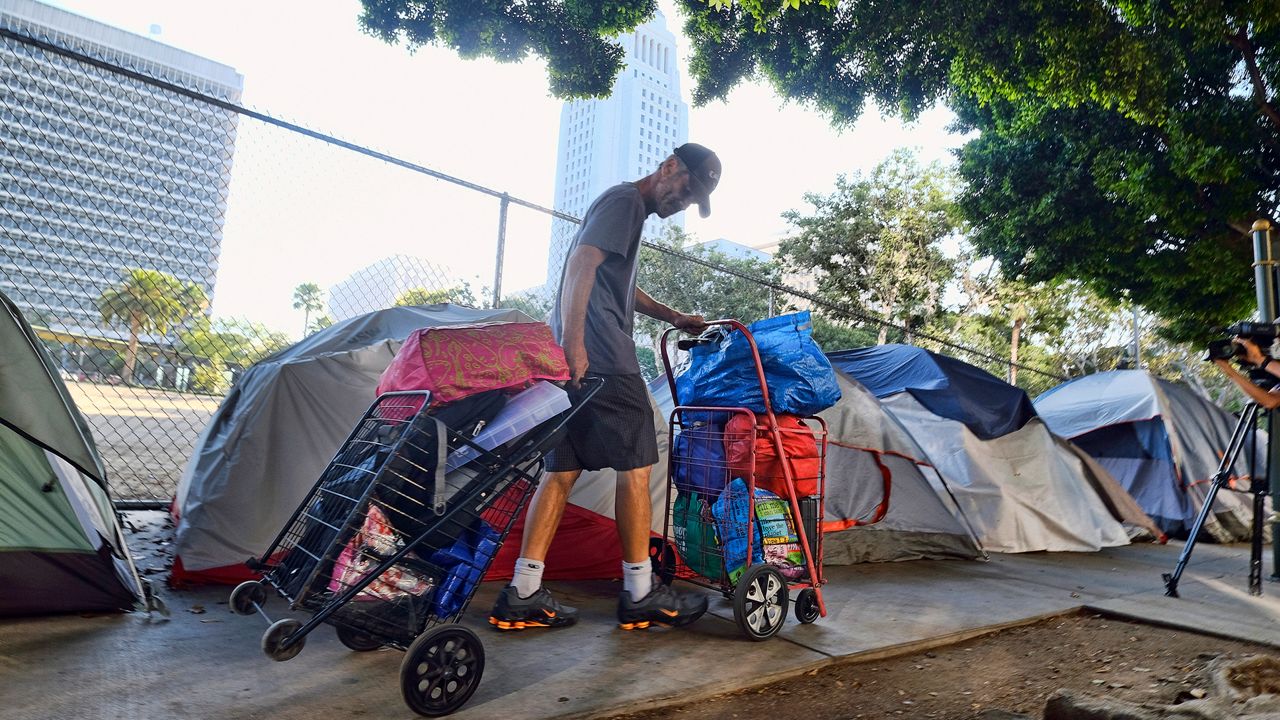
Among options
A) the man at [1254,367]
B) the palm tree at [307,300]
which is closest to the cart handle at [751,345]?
the palm tree at [307,300]

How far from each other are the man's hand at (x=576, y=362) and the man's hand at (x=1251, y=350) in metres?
3.79

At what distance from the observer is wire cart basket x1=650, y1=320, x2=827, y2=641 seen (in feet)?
9.64

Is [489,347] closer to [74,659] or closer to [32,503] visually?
[74,659]

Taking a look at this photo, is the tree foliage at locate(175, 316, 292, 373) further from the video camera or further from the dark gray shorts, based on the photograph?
the video camera

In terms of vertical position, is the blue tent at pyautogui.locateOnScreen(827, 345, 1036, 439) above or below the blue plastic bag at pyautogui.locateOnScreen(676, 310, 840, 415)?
above

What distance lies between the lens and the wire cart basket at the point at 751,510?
116 inches

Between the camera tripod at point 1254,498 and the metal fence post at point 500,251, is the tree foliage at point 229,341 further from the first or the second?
the camera tripod at point 1254,498

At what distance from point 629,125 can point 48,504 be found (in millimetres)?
65024

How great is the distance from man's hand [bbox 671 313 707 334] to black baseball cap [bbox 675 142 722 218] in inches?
21.2

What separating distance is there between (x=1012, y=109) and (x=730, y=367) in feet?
34.3

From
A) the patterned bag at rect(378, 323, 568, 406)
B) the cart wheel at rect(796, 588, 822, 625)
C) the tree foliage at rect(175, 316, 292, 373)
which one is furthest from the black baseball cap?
the tree foliage at rect(175, 316, 292, 373)

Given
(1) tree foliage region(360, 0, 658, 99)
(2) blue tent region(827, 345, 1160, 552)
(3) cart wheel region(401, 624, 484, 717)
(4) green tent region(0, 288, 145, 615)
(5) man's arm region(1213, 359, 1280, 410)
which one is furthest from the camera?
(1) tree foliage region(360, 0, 658, 99)

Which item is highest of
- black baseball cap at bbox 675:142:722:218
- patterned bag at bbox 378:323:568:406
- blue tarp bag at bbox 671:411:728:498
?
black baseball cap at bbox 675:142:722:218

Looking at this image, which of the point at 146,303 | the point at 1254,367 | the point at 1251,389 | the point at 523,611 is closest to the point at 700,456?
the point at 523,611
